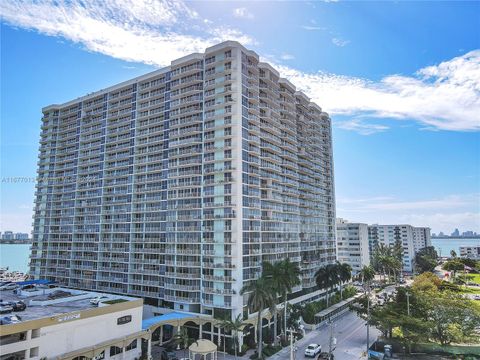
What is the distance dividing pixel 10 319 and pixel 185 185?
37061 millimetres

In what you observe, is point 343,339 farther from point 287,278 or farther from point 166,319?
point 166,319

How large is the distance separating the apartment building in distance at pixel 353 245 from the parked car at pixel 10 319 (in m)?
133

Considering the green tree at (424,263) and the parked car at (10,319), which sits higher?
the parked car at (10,319)

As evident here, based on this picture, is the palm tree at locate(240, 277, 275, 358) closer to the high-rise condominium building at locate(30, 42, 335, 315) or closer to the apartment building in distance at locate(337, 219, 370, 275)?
the high-rise condominium building at locate(30, 42, 335, 315)

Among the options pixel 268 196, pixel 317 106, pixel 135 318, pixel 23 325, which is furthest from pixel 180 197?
pixel 317 106

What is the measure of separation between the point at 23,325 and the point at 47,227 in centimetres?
6620

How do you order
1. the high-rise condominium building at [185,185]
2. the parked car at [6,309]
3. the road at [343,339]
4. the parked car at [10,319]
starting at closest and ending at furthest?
the parked car at [10,319] < the parked car at [6,309] < the road at [343,339] < the high-rise condominium building at [185,185]

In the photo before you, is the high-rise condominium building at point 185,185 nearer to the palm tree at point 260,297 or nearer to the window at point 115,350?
the palm tree at point 260,297

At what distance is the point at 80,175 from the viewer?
3676 inches

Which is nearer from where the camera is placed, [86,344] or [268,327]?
[86,344]

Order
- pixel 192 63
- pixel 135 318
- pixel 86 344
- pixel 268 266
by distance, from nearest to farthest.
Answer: pixel 86 344, pixel 135 318, pixel 268 266, pixel 192 63

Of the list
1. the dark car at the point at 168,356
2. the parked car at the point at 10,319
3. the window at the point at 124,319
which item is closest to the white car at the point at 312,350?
the dark car at the point at 168,356

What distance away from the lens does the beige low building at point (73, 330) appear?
3916 cm

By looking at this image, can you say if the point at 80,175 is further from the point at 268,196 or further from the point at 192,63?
the point at 268,196
